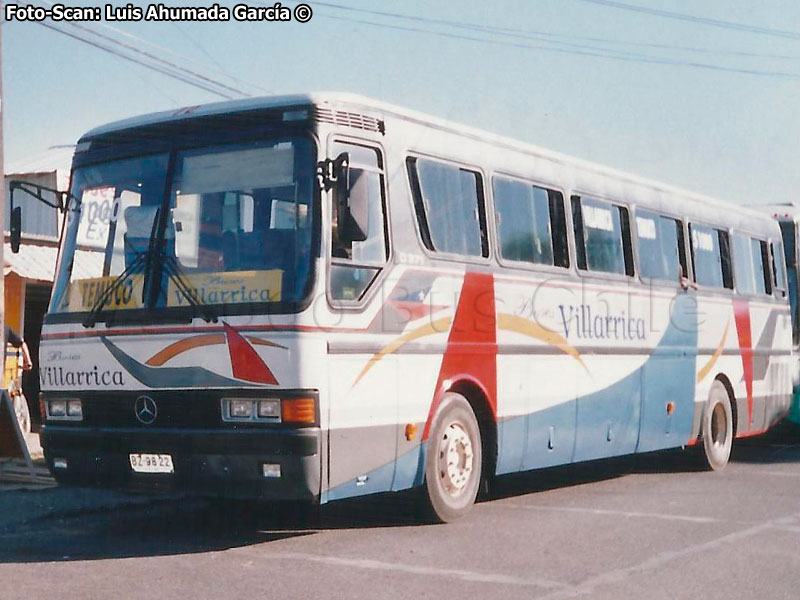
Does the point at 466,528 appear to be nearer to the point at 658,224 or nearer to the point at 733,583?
the point at 733,583

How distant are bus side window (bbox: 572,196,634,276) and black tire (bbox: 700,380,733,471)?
8.85 feet

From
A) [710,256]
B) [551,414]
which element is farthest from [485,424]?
[710,256]

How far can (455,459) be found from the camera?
10617mm

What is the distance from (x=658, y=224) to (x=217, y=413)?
24.4 feet

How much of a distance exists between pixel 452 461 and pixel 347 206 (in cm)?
275

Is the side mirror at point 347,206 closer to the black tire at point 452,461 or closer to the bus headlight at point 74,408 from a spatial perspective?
the black tire at point 452,461

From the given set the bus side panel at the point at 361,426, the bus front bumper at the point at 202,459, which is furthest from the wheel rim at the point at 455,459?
the bus front bumper at the point at 202,459

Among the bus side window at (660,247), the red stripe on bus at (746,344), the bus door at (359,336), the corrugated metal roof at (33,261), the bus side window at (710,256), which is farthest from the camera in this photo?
the corrugated metal roof at (33,261)

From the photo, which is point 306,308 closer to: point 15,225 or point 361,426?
point 361,426

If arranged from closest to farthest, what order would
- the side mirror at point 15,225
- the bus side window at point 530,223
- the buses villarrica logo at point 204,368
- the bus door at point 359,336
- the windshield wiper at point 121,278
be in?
the buses villarrica logo at point 204,368
the bus door at point 359,336
the windshield wiper at point 121,278
the side mirror at point 15,225
the bus side window at point 530,223

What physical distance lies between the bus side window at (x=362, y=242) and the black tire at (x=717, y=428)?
23.7ft

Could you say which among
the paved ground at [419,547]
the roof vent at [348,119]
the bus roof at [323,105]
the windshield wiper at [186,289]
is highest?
the bus roof at [323,105]

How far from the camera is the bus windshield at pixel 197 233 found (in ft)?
29.6

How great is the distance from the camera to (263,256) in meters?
9.05
